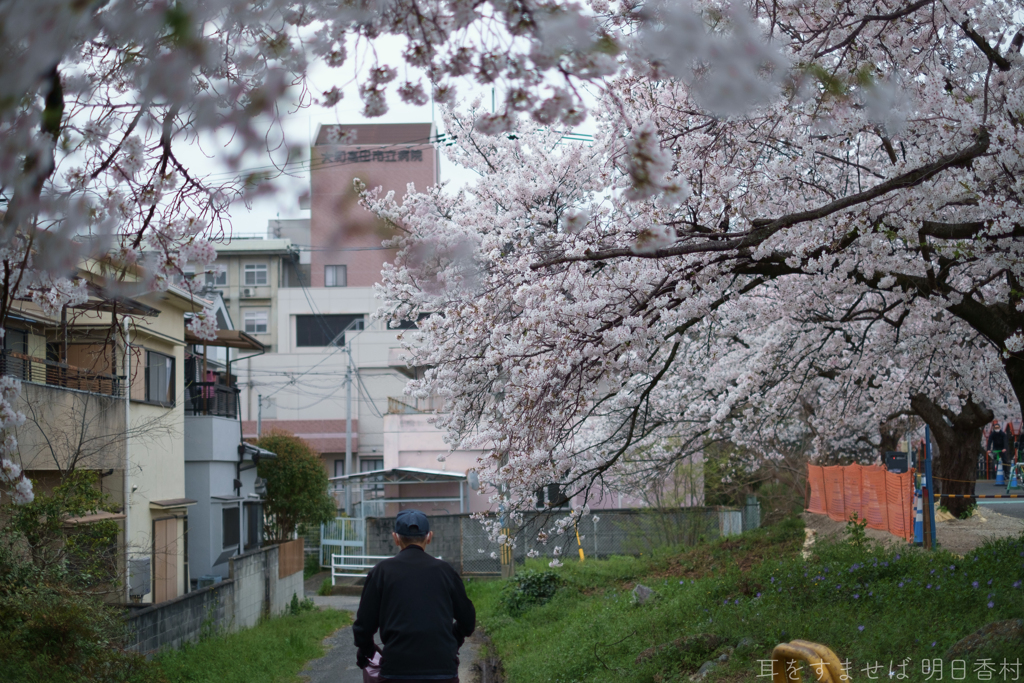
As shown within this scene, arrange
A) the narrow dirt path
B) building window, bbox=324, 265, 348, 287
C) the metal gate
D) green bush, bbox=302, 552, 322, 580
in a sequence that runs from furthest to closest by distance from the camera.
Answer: building window, bbox=324, 265, 348, 287
green bush, bbox=302, 552, 322, 580
the metal gate
the narrow dirt path

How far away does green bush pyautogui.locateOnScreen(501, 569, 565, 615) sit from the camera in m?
14.7

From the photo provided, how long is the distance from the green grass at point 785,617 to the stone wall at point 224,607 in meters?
4.36

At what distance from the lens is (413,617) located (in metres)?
4.13

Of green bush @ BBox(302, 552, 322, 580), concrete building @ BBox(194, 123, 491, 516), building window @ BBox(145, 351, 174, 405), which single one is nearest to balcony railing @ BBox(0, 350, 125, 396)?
building window @ BBox(145, 351, 174, 405)

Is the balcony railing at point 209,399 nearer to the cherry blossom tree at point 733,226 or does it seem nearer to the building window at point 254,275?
the cherry blossom tree at point 733,226

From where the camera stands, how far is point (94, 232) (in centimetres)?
394

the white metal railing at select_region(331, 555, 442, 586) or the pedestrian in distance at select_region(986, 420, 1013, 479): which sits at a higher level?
the pedestrian in distance at select_region(986, 420, 1013, 479)

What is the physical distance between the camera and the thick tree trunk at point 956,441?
1266 centimetres

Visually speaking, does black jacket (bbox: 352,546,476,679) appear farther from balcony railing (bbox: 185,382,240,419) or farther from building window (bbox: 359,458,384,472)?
building window (bbox: 359,458,384,472)

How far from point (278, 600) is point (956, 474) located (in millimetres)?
13126

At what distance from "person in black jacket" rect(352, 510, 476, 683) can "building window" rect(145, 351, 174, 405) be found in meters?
11.5

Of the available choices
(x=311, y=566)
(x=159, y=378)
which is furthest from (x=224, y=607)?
(x=311, y=566)

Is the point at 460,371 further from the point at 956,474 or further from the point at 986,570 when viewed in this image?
the point at 956,474

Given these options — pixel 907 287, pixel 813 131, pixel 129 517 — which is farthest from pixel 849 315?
pixel 129 517
